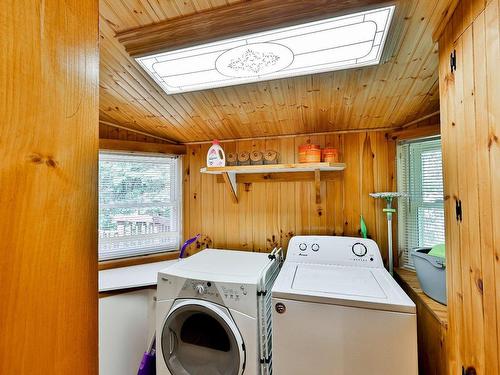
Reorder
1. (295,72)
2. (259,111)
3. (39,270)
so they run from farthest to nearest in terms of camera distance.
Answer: (259,111)
(295,72)
(39,270)

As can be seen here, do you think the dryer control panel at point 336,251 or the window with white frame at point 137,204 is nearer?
the dryer control panel at point 336,251

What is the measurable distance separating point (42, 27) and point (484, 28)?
1.12 meters

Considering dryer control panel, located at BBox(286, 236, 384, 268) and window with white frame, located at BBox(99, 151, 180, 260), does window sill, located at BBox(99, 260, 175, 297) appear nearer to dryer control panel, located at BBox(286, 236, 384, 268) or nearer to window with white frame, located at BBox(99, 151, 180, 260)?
window with white frame, located at BBox(99, 151, 180, 260)

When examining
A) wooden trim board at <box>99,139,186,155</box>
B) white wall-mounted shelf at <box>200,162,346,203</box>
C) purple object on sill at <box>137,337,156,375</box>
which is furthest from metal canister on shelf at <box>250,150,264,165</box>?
purple object on sill at <box>137,337,156,375</box>

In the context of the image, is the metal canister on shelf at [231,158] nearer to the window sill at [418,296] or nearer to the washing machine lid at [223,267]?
the washing machine lid at [223,267]

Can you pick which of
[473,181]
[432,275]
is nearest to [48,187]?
[473,181]

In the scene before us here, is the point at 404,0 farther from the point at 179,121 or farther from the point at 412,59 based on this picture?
the point at 179,121

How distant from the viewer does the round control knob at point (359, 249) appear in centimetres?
178

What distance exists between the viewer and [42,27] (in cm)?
39

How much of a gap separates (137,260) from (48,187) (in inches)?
84.6

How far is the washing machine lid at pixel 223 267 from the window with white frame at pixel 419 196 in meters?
1.15

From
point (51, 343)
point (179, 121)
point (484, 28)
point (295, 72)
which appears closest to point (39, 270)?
point (51, 343)

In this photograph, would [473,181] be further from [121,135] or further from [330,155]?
[121,135]

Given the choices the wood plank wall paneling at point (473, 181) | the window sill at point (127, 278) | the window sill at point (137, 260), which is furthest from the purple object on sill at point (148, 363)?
the wood plank wall paneling at point (473, 181)
